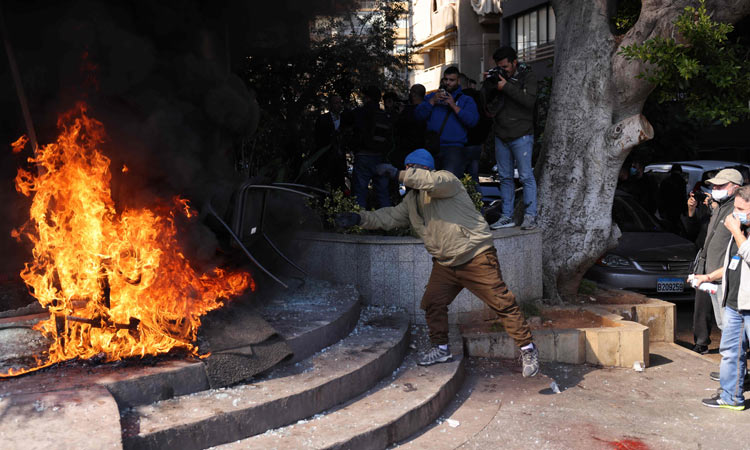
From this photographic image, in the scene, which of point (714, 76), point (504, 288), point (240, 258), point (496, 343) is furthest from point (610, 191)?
point (240, 258)

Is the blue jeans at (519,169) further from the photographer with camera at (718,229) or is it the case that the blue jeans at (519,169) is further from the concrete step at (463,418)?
the concrete step at (463,418)

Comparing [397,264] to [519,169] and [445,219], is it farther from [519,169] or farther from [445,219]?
[519,169]

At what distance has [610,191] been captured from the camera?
885 cm

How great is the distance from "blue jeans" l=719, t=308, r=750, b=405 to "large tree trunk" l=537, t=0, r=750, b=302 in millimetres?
2864

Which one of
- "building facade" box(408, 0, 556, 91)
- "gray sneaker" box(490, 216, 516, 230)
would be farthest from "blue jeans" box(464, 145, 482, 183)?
"building facade" box(408, 0, 556, 91)

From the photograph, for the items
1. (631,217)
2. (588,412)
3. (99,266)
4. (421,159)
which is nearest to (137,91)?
(99,266)

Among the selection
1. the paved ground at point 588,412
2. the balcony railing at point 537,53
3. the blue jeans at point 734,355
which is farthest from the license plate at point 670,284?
the balcony railing at point 537,53

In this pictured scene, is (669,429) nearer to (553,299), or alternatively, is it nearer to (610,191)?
(553,299)

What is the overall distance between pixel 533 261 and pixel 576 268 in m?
0.88

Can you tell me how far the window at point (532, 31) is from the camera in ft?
93.6

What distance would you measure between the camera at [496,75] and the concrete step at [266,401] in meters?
3.33

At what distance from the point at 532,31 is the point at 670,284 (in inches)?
866

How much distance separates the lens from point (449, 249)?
611 centimetres

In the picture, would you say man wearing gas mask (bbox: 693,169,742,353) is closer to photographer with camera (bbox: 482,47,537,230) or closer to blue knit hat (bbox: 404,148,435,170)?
photographer with camera (bbox: 482,47,537,230)
